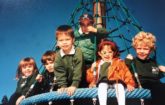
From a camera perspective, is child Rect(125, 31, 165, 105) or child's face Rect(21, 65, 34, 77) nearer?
child Rect(125, 31, 165, 105)

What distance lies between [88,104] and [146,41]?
1214 millimetres

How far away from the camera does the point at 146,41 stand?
564cm

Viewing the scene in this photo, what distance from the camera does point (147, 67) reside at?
5680mm

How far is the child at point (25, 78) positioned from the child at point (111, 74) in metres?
1.62

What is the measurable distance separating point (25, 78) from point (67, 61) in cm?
156

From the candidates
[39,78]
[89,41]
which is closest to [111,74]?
[89,41]

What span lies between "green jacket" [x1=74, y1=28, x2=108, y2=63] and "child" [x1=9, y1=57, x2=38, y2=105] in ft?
3.10

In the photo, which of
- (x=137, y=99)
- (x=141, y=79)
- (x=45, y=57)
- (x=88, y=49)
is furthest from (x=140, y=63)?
(x=45, y=57)

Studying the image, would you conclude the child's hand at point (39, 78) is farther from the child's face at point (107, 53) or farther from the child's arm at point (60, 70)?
the child's face at point (107, 53)

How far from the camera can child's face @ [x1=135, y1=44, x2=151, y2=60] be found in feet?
18.6

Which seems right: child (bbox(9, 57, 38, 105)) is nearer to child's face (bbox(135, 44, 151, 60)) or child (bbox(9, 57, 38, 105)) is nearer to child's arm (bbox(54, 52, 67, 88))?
child's arm (bbox(54, 52, 67, 88))

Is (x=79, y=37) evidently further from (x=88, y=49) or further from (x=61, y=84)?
(x=61, y=84)


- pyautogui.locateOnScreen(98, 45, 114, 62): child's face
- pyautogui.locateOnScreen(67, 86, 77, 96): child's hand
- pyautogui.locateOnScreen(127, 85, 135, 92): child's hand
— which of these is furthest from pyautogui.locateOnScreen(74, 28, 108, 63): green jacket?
pyautogui.locateOnScreen(127, 85, 135, 92): child's hand

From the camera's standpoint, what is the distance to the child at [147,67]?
18.3 feet
